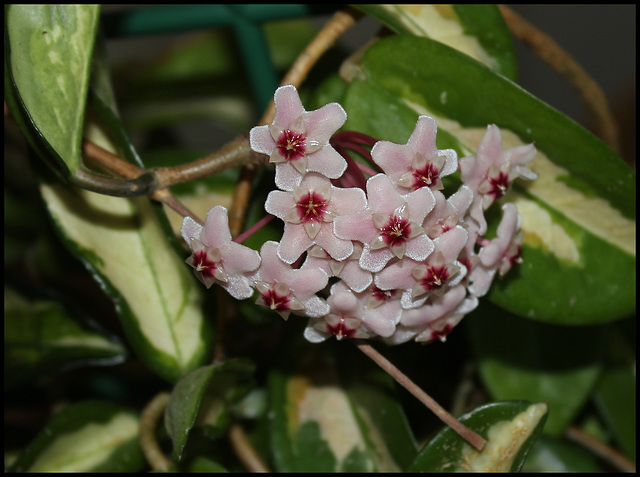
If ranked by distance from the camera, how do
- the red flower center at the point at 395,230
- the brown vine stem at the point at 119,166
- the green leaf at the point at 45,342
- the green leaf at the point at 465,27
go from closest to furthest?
the red flower center at the point at 395,230 < the brown vine stem at the point at 119,166 < the green leaf at the point at 465,27 < the green leaf at the point at 45,342

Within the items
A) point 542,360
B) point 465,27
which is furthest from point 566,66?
point 542,360

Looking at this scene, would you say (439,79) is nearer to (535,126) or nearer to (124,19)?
(535,126)

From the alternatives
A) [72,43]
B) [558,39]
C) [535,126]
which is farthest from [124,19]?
[558,39]

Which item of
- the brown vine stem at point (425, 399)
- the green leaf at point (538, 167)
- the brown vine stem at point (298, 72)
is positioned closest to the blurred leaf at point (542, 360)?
the green leaf at point (538, 167)

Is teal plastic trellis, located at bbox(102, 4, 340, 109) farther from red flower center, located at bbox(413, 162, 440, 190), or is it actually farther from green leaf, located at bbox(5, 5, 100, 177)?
red flower center, located at bbox(413, 162, 440, 190)

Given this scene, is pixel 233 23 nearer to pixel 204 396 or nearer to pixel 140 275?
pixel 140 275

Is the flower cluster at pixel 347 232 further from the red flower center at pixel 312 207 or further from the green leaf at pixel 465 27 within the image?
the green leaf at pixel 465 27

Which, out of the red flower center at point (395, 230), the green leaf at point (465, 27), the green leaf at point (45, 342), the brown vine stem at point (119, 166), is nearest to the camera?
the red flower center at point (395, 230)
